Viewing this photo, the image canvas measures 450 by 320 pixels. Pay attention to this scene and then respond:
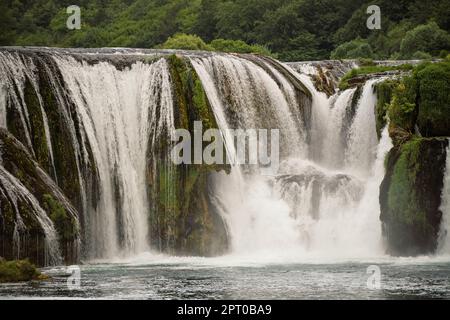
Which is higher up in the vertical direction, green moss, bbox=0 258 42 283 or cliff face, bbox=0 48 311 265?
cliff face, bbox=0 48 311 265

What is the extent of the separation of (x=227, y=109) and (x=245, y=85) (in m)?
1.65

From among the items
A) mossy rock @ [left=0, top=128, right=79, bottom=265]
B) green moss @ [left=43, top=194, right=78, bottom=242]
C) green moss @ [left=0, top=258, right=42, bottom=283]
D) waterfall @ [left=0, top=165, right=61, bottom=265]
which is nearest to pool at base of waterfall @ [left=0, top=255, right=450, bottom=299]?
green moss @ [left=0, top=258, right=42, bottom=283]

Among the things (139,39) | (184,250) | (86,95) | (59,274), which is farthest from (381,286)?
(139,39)

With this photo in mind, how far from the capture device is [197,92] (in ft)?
156

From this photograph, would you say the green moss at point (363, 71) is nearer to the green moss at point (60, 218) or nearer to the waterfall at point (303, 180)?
the waterfall at point (303, 180)

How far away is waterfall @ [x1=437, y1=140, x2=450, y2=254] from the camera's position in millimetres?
43000

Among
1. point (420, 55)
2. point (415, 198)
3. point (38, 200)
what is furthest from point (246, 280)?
point (420, 55)

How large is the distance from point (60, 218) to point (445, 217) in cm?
1443

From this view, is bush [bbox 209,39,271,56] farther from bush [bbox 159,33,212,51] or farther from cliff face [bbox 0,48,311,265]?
cliff face [bbox 0,48,311,265]

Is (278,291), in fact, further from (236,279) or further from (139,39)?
(139,39)

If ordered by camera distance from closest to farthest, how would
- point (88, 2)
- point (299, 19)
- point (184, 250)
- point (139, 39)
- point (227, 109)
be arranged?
point (184, 250) < point (227, 109) < point (299, 19) < point (139, 39) < point (88, 2)

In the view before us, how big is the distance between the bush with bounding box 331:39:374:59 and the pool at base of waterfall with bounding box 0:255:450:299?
1491 inches

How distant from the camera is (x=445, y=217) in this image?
43219 mm

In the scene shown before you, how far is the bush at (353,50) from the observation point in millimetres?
79156
